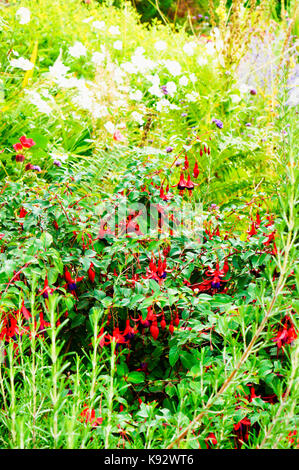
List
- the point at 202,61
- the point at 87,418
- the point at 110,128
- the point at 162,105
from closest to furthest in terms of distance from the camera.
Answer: the point at 87,418
the point at 110,128
the point at 162,105
the point at 202,61

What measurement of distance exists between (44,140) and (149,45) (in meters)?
3.77

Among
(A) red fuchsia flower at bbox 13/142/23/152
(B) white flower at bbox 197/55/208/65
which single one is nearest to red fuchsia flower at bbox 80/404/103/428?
(A) red fuchsia flower at bbox 13/142/23/152

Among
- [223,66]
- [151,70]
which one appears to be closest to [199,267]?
[223,66]

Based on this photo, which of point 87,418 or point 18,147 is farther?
point 18,147

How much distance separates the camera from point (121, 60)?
17.0 feet

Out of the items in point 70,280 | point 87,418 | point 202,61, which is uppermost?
point 202,61

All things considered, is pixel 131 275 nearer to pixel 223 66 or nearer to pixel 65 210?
pixel 65 210

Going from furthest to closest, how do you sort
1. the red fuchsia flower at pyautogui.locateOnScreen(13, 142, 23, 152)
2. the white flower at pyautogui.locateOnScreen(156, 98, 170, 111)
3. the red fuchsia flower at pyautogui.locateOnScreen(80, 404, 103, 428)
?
the white flower at pyautogui.locateOnScreen(156, 98, 170, 111)
the red fuchsia flower at pyautogui.locateOnScreen(13, 142, 23, 152)
the red fuchsia flower at pyautogui.locateOnScreen(80, 404, 103, 428)

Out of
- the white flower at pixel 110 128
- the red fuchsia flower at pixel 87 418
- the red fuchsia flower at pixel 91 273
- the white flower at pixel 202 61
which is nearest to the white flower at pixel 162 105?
the white flower at pixel 110 128

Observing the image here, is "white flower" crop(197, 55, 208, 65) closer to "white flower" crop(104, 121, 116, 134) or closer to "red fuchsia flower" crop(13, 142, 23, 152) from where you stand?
"white flower" crop(104, 121, 116, 134)

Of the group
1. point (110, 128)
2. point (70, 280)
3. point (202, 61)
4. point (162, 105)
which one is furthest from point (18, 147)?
point (202, 61)

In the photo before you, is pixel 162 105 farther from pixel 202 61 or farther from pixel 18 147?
pixel 18 147

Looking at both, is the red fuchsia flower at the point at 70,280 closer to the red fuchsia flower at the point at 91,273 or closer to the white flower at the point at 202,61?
the red fuchsia flower at the point at 91,273

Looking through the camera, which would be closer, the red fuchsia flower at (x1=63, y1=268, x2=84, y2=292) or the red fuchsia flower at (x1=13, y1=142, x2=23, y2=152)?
the red fuchsia flower at (x1=63, y1=268, x2=84, y2=292)
